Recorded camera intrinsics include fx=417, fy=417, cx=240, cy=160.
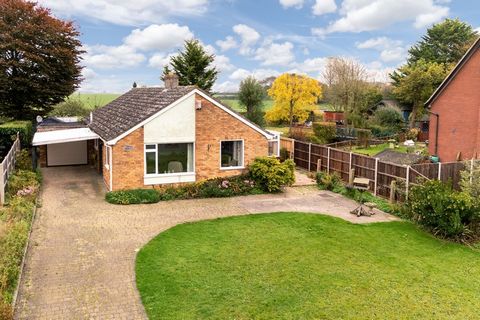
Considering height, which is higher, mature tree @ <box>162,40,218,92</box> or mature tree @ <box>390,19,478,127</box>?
mature tree @ <box>390,19,478,127</box>

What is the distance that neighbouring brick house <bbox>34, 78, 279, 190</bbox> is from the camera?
2017cm

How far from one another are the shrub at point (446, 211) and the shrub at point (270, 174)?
23.4ft

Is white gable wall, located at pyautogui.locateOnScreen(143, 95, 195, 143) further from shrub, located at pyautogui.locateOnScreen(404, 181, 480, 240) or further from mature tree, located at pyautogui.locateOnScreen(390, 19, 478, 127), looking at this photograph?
mature tree, located at pyautogui.locateOnScreen(390, 19, 478, 127)

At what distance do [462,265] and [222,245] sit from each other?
754cm

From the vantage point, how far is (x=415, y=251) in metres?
13.9

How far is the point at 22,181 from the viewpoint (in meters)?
20.2

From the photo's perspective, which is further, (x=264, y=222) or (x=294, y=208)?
(x=294, y=208)

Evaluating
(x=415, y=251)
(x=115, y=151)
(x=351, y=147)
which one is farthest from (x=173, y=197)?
(x=351, y=147)

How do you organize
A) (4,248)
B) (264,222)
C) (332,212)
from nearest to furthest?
(4,248)
(264,222)
(332,212)

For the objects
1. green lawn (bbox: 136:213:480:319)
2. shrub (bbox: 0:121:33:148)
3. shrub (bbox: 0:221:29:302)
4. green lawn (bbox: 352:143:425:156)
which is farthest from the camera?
green lawn (bbox: 352:143:425:156)

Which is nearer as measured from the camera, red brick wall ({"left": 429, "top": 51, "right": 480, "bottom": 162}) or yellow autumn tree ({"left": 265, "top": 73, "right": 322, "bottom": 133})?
red brick wall ({"left": 429, "top": 51, "right": 480, "bottom": 162})

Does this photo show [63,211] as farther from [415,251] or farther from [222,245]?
[415,251]

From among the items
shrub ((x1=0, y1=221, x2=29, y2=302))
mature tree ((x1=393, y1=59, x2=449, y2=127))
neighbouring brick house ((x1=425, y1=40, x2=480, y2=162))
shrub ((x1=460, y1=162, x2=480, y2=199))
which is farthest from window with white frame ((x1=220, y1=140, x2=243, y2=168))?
mature tree ((x1=393, y1=59, x2=449, y2=127))

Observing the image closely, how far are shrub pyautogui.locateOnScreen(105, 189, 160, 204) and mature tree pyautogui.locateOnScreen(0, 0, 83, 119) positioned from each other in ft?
68.0
